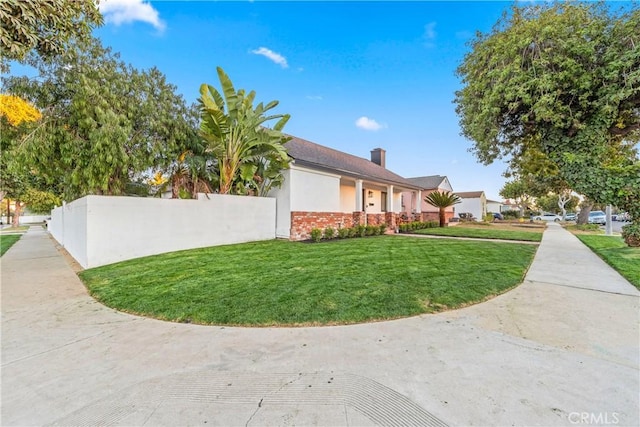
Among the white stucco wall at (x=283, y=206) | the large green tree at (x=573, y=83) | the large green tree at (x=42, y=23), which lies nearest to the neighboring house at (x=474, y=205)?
the large green tree at (x=573, y=83)

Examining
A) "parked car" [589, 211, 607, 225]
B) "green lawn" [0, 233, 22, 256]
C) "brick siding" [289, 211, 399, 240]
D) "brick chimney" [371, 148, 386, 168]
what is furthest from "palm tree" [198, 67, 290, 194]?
"parked car" [589, 211, 607, 225]

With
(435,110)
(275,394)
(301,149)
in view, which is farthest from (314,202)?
(275,394)

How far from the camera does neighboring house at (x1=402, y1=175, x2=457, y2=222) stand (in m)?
24.2

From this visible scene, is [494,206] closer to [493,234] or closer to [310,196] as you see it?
[493,234]

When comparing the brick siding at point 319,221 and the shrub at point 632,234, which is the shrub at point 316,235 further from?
the shrub at point 632,234

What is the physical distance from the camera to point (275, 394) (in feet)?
7.48

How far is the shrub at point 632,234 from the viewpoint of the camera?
864 cm

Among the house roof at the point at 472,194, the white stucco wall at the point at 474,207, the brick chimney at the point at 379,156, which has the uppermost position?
the brick chimney at the point at 379,156

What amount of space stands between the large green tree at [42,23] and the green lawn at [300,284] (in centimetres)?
441

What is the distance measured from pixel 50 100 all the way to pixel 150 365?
9601 mm

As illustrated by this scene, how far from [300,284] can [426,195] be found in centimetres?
2256

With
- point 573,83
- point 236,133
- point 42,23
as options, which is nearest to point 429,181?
point 573,83

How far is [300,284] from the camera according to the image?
523cm

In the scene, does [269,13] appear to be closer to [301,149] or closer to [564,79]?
[301,149]
